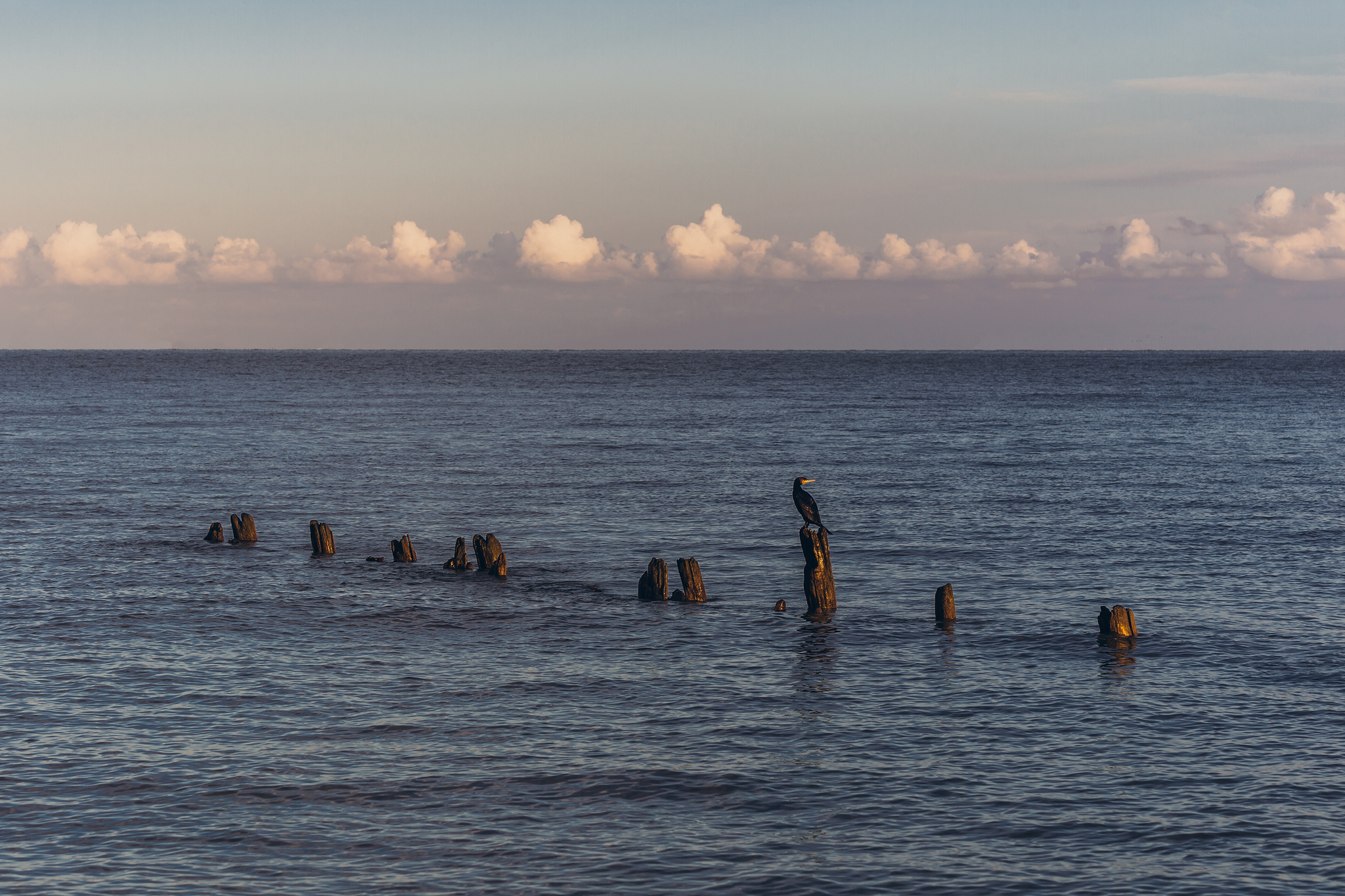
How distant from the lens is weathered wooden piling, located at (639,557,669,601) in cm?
3525

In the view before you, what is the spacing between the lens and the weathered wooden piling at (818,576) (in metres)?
33.8

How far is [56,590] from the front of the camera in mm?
35812

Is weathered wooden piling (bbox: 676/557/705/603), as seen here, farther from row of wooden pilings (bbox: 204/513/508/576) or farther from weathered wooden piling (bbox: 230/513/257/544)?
weathered wooden piling (bbox: 230/513/257/544)

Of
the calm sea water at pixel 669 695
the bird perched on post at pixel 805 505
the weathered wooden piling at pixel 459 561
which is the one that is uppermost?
the bird perched on post at pixel 805 505

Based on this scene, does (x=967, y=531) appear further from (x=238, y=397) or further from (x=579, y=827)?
(x=238, y=397)

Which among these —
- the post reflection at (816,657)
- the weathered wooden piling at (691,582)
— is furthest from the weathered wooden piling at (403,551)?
the post reflection at (816,657)

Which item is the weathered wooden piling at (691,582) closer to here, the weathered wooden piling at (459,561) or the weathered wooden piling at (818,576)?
the weathered wooden piling at (818,576)

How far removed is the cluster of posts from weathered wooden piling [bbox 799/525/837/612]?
0.7 inches

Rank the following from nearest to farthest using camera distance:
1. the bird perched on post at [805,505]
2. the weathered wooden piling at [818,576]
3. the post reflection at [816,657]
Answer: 1. the post reflection at [816,657]
2. the weathered wooden piling at [818,576]
3. the bird perched on post at [805,505]

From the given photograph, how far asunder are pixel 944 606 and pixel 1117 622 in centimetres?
446

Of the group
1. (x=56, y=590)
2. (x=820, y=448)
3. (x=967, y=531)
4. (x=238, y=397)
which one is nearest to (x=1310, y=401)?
(x=820, y=448)

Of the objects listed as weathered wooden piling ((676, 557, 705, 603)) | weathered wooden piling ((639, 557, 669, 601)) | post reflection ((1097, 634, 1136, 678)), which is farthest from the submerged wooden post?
post reflection ((1097, 634, 1136, 678))

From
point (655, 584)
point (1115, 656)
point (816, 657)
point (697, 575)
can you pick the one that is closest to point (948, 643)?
point (816, 657)

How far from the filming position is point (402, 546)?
4109 centimetres
